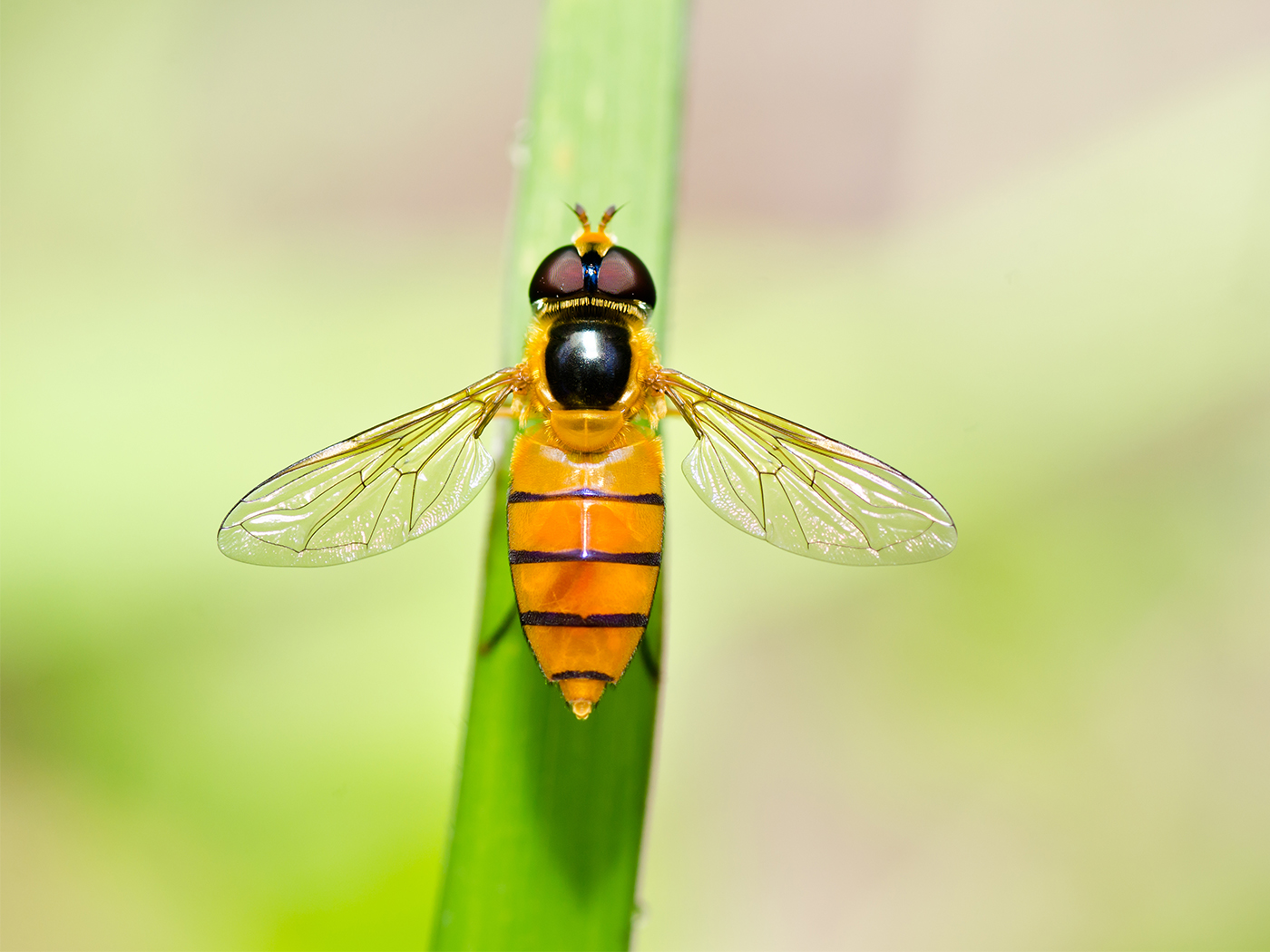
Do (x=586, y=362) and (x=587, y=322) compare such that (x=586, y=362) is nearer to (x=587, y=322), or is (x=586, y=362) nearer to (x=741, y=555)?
(x=587, y=322)

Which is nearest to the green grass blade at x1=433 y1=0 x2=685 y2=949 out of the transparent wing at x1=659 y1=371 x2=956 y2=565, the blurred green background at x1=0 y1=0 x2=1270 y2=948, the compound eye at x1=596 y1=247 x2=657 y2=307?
the compound eye at x1=596 y1=247 x2=657 y2=307

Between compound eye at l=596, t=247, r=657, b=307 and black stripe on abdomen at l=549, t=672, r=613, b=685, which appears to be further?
compound eye at l=596, t=247, r=657, b=307

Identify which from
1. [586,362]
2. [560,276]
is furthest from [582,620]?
[560,276]

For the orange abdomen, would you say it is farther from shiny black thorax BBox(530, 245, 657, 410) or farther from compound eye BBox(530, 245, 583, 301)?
compound eye BBox(530, 245, 583, 301)

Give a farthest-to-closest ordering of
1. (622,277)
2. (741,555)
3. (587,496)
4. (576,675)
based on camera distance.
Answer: (741,555), (622,277), (587,496), (576,675)

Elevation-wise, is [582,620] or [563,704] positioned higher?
[582,620]

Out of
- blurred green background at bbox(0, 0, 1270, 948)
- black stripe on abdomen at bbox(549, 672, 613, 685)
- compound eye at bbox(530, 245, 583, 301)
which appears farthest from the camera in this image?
blurred green background at bbox(0, 0, 1270, 948)

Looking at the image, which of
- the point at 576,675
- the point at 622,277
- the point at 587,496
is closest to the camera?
the point at 576,675
